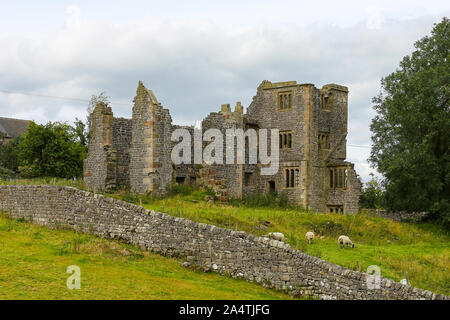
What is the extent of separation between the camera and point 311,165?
49.6 metres

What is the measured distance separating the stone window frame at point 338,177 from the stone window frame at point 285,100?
6.24 metres

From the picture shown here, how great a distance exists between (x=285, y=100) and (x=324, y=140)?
4795 millimetres

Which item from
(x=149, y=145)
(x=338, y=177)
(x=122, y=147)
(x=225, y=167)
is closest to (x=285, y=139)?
(x=338, y=177)

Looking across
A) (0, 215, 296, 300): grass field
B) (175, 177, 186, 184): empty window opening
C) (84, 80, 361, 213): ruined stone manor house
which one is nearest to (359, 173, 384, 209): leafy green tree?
(84, 80, 361, 213): ruined stone manor house

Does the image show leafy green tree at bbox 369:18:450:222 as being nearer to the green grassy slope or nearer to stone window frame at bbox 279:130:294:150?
the green grassy slope

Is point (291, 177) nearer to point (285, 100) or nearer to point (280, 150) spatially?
point (280, 150)

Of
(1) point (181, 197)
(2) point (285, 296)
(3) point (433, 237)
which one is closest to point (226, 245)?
(2) point (285, 296)

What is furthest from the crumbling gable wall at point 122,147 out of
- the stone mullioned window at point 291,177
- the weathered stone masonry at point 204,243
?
the stone mullioned window at point 291,177

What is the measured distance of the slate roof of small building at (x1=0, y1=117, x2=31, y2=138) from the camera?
9595 centimetres

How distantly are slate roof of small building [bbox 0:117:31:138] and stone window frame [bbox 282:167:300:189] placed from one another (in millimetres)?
58533

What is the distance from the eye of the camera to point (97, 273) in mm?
23422

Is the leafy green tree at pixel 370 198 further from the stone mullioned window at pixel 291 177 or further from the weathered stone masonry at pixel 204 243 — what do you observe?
the weathered stone masonry at pixel 204 243

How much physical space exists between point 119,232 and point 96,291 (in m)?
8.89
